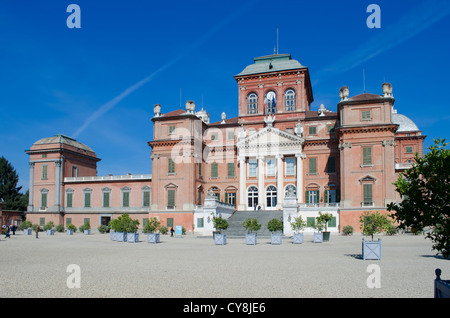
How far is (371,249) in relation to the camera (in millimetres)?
18266

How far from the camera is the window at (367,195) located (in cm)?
4394

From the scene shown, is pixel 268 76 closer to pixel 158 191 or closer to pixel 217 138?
pixel 217 138

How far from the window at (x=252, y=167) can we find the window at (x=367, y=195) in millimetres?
13393

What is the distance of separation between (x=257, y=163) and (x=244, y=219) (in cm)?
857

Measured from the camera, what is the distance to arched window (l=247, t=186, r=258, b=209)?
5194 cm

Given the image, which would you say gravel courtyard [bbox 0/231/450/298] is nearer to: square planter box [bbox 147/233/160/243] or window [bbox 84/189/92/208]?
square planter box [bbox 147/233/160/243]

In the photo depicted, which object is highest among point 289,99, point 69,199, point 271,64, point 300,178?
point 271,64

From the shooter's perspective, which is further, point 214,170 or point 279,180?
point 214,170

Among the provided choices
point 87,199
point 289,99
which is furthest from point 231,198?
point 87,199

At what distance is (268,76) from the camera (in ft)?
181

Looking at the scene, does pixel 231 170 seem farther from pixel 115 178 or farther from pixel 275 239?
pixel 275 239

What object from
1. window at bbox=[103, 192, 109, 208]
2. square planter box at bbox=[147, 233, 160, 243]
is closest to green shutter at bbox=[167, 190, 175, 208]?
window at bbox=[103, 192, 109, 208]
